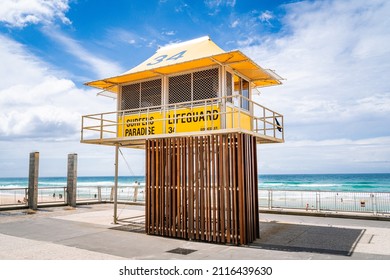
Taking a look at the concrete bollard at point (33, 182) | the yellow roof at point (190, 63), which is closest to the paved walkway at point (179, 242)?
the concrete bollard at point (33, 182)

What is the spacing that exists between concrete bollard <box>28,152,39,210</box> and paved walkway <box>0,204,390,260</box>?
450cm

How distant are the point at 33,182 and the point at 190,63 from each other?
14.1 metres

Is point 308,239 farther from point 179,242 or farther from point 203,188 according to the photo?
point 179,242

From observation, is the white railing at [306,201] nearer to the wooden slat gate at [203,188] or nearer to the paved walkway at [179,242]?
the paved walkway at [179,242]

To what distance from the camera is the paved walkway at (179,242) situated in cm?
924

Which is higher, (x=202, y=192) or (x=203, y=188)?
(x=203, y=188)

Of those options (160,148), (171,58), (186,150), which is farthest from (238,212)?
(171,58)

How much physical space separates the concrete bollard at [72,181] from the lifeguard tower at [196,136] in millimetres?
8802

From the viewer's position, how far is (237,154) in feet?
36.2

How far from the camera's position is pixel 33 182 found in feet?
67.2

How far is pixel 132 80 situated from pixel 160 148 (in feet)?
13.0

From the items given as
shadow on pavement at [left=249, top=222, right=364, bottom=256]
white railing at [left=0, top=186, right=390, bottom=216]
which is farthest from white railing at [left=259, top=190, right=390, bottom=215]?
shadow on pavement at [left=249, top=222, right=364, bottom=256]

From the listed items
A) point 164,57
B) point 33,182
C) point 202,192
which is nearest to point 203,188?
point 202,192

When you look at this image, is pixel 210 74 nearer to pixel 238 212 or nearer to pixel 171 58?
pixel 171 58
